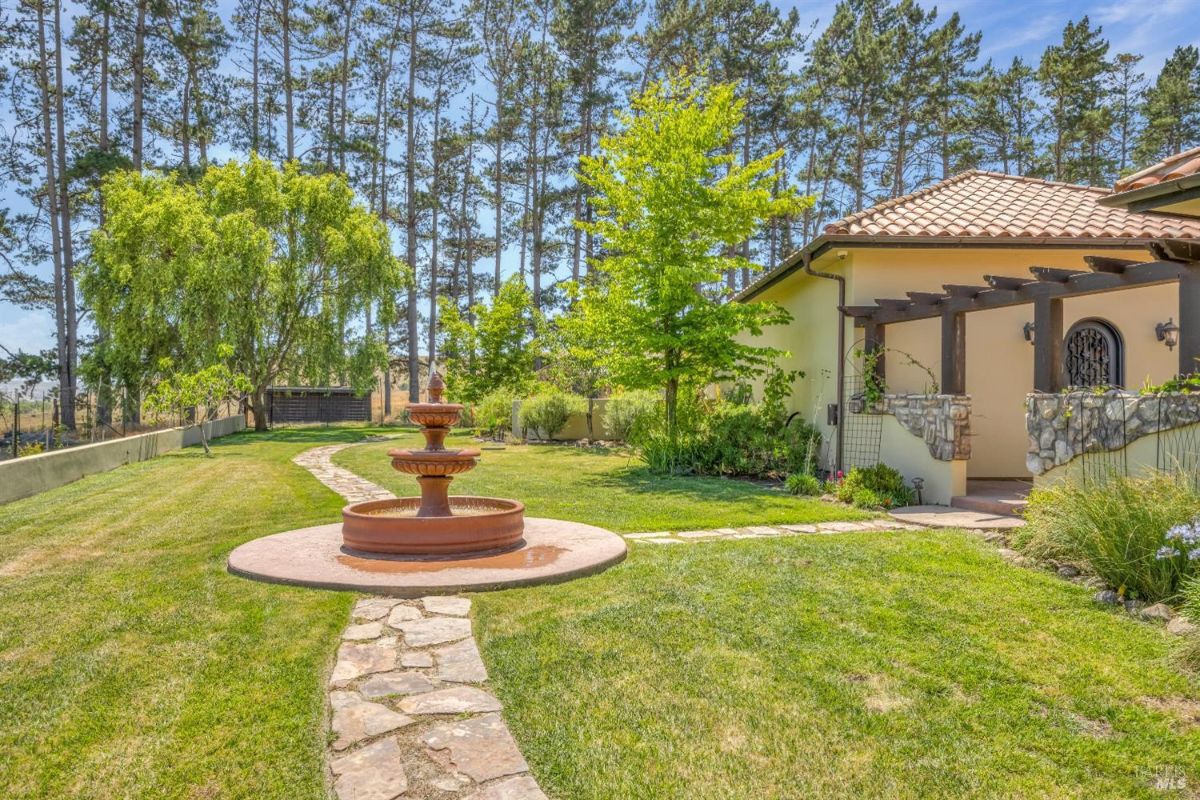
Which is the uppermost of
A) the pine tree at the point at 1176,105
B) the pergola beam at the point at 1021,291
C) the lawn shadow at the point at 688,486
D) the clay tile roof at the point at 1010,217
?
the pine tree at the point at 1176,105

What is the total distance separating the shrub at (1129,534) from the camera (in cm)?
402

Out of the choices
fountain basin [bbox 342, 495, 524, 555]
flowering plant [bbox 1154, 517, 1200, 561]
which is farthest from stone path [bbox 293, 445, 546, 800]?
flowering plant [bbox 1154, 517, 1200, 561]

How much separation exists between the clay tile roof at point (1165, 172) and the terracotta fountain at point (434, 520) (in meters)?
4.46

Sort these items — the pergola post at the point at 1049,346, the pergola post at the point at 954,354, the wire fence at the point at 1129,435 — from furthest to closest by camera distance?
the pergola post at the point at 954,354 < the pergola post at the point at 1049,346 < the wire fence at the point at 1129,435

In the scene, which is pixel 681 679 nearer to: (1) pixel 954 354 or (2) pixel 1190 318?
(2) pixel 1190 318

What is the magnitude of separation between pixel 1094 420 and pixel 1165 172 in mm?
2579

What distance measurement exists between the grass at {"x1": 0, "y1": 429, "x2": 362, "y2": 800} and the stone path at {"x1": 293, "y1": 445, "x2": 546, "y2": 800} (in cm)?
11

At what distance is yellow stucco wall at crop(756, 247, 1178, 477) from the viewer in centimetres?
936

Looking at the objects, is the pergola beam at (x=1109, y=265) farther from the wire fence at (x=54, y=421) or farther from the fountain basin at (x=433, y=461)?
the wire fence at (x=54, y=421)

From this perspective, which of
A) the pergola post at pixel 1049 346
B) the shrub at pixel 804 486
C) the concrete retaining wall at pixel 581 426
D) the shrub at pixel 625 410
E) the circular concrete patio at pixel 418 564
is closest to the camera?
the circular concrete patio at pixel 418 564

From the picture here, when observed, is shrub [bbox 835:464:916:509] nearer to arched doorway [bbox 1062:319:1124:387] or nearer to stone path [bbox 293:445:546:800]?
arched doorway [bbox 1062:319:1124:387]

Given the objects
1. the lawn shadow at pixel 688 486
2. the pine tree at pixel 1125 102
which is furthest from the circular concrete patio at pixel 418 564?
the pine tree at pixel 1125 102

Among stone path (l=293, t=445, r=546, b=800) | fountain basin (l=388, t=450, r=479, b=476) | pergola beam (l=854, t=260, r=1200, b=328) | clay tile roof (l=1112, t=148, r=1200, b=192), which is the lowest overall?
stone path (l=293, t=445, r=546, b=800)

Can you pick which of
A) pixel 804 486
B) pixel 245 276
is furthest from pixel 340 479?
pixel 245 276
